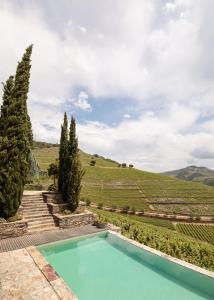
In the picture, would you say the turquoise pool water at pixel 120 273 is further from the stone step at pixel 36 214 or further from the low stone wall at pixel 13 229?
the stone step at pixel 36 214

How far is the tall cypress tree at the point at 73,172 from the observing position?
1873 cm

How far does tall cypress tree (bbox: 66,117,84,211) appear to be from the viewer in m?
18.7

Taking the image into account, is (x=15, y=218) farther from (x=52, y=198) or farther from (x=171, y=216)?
(x=171, y=216)

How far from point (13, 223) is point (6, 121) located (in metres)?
6.76

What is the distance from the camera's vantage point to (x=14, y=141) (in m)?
15.8

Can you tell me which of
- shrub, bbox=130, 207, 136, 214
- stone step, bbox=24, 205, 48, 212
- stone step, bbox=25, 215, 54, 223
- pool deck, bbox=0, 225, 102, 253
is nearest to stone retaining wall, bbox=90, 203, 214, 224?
shrub, bbox=130, 207, 136, 214

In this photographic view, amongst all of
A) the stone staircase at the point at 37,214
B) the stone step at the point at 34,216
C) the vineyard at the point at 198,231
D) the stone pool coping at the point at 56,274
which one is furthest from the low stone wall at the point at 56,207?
the vineyard at the point at 198,231

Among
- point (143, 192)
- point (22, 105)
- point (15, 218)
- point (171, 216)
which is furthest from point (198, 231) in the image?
point (22, 105)

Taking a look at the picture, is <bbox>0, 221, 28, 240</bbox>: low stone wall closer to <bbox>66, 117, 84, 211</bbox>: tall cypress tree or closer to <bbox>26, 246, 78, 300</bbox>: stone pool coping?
<bbox>26, 246, 78, 300</bbox>: stone pool coping

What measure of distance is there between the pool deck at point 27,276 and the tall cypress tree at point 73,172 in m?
5.13

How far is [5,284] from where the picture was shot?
8.63 m

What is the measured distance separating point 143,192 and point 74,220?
228 feet

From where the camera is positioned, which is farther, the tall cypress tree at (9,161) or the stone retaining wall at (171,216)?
the stone retaining wall at (171,216)

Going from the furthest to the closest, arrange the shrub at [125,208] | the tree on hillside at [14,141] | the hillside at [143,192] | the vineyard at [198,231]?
the hillside at [143,192] → the shrub at [125,208] → the vineyard at [198,231] → the tree on hillside at [14,141]
